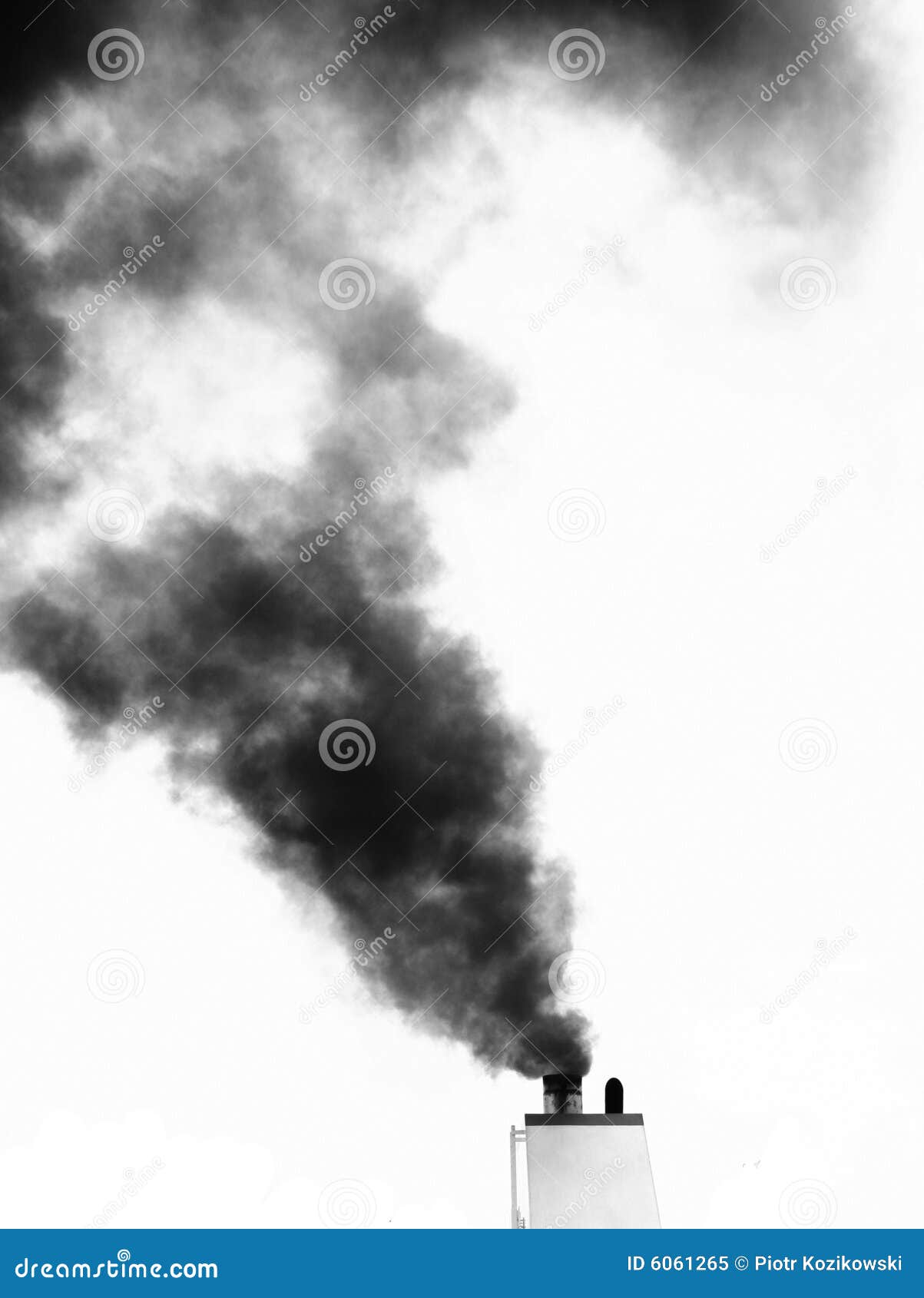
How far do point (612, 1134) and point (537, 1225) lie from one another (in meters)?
1.38

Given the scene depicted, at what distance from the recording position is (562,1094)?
555 inches

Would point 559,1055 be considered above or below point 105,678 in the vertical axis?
below

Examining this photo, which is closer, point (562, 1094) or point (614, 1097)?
point (614, 1097)

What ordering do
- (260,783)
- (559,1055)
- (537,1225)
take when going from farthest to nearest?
(260,783) < (559,1055) < (537,1225)

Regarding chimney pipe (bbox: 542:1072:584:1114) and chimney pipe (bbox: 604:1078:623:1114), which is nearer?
chimney pipe (bbox: 604:1078:623:1114)

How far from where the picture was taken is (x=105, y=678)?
1566 centimetres

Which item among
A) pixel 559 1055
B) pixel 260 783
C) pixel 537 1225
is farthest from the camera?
pixel 260 783

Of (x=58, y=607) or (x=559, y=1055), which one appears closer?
(x=559, y=1055)

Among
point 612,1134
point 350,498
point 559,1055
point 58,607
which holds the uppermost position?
point 350,498

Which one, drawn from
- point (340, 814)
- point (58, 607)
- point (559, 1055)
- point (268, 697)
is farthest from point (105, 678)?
point (559, 1055)

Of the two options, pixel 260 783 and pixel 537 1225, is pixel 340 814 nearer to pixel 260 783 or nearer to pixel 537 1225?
pixel 260 783

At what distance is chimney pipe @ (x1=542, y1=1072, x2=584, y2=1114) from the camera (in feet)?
46.1

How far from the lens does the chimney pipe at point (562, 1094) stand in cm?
1404

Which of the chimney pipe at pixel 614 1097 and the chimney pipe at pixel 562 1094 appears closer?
the chimney pipe at pixel 614 1097
